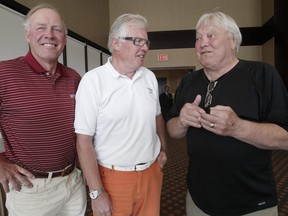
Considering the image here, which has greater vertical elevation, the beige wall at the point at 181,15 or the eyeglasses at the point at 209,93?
the beige wall at the point at 181,15

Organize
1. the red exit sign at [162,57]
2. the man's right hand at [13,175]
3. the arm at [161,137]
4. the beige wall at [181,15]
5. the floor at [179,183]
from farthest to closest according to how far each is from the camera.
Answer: the red exit sign at [162,57], the beige wall at [181,15], the floor at [179,183], the arm at [161,137], the man's right hand at [13,175]

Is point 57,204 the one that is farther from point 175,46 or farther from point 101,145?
point 175,46

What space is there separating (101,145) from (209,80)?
0.69 metres

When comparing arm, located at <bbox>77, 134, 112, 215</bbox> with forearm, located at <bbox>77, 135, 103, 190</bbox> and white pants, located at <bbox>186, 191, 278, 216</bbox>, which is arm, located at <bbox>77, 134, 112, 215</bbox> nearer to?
forearm, located at <bbox>77, 135, 103, 190</bbox>

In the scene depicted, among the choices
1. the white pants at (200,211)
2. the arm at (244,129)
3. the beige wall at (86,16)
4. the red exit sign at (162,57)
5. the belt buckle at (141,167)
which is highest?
the beige wall at (86,16)

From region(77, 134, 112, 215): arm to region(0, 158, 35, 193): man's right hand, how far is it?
1.00 feet

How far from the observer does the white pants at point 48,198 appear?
1436 mm

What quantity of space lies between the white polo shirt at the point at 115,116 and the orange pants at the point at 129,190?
67 millimetres

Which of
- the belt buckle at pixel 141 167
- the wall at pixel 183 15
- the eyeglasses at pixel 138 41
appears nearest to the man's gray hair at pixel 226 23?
the eyeglasses at pixel 138 41

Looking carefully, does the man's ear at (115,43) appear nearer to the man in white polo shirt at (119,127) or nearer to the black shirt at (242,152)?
the man in white polo shirt at (119,127)

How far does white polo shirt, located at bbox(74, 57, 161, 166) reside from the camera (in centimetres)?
138

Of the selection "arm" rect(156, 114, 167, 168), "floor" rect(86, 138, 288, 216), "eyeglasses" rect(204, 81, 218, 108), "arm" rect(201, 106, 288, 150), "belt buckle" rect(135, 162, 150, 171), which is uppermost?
"eyeglasses" rect(204, 81, 218, 108)

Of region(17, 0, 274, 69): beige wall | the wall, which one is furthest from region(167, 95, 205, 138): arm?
the wall

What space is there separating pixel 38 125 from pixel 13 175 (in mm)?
281
